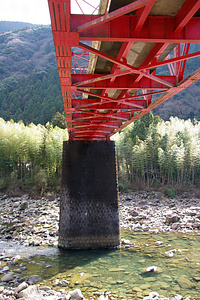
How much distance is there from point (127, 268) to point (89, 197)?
560 centimetres

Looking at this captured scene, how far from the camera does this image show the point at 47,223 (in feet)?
75.7

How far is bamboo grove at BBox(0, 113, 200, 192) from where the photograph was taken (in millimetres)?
41781

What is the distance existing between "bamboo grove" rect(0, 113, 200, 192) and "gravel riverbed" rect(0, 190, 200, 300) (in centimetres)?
497

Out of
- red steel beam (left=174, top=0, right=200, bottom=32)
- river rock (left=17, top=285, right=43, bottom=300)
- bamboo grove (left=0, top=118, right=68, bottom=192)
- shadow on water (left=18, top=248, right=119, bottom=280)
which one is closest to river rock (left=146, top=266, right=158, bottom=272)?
shadow on water (left=18, top=248, right=119, bottom=280)

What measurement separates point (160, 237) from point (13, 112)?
105 meters

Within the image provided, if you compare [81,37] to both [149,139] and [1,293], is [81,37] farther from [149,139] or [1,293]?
[149,139]

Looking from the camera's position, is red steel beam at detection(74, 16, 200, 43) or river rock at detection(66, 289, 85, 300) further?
river rock at detection(66, 289, 85, 300)

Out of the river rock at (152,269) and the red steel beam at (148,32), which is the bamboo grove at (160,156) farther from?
the red steel beam at (148,32)

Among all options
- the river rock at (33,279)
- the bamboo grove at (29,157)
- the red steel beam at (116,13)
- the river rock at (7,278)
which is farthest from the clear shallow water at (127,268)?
the bamboo grove at (29,157)

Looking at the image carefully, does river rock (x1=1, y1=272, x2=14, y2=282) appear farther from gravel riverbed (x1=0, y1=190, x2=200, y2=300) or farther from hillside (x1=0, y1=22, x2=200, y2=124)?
hillside (x1=0, y1=22, x2=200, y2=124)

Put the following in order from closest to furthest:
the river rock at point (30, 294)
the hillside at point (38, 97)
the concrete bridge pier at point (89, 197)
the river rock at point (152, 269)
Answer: the river rock at point (30, 294) < the river rock at point (152, 269) < the concrete bridge pier at point (89, 197) < the hillside at point (38, 97)

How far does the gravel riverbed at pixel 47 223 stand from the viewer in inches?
403

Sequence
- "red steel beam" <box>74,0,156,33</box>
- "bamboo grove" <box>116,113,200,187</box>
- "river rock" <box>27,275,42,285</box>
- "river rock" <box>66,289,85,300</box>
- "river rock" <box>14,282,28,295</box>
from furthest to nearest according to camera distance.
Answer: "bamboo grove" <box>116,113,200,187</box> < "river rock" <box>27,275,42,285</box> < "river rock" <box>14,282,28,295</box> < "river rock" <box>66,289,85,300</box> < "red steel beam" <box>74,0,156,33</box>

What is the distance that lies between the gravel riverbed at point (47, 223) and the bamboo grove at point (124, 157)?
4.97 meters
